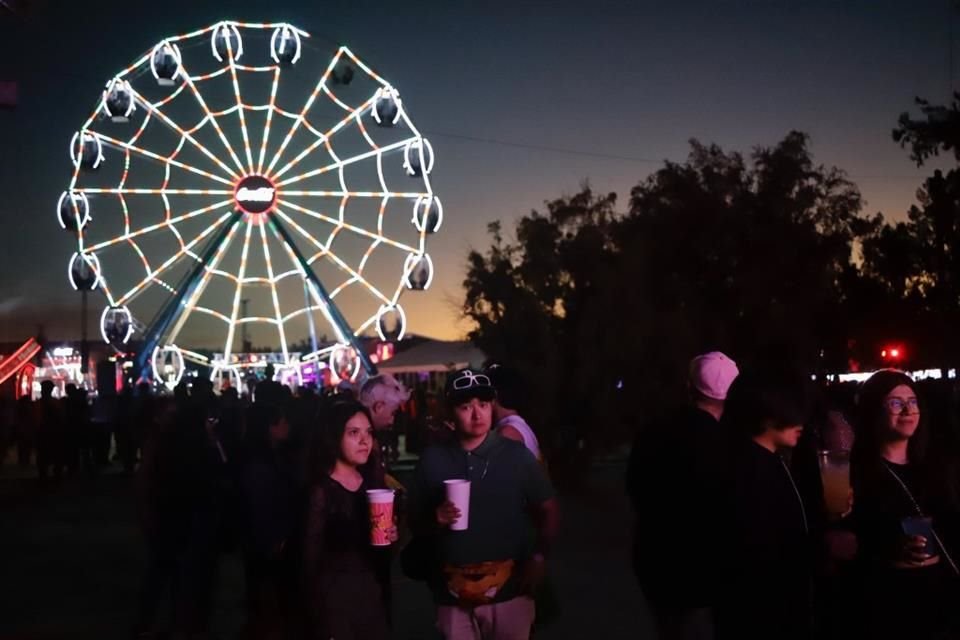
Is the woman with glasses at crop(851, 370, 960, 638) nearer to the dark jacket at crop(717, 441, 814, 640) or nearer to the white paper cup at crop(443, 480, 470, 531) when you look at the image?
the dark jacket at crop(717, 441, 814, 640)

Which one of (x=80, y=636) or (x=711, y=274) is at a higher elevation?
(x=711, y=274)

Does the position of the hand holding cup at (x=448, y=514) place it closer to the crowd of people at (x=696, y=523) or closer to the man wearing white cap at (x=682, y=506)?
the crowd of people at (x=696, y=523)

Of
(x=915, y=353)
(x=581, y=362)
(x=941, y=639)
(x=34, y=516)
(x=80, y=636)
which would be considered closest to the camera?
(x=941, y=639)

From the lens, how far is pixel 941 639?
4930mm

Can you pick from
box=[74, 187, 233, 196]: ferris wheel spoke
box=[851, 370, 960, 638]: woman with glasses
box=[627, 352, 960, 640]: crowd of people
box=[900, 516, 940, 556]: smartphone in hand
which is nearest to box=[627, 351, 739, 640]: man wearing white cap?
box=[627, 352, 960, 640]: crowd of people

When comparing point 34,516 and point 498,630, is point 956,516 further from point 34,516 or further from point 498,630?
point 34,516

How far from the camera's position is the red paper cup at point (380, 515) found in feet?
17.4

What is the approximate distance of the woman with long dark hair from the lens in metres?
5.35

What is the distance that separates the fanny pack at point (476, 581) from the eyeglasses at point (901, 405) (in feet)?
4.92

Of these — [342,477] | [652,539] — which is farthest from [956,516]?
[342,477]

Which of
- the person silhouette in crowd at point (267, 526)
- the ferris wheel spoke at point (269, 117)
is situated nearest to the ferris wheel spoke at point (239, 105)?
the ferris wheel spoke at point (269, 117)

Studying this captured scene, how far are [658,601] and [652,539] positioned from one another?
226mm

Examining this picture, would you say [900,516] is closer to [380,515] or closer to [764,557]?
[764,557]

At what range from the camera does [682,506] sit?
202 inches
